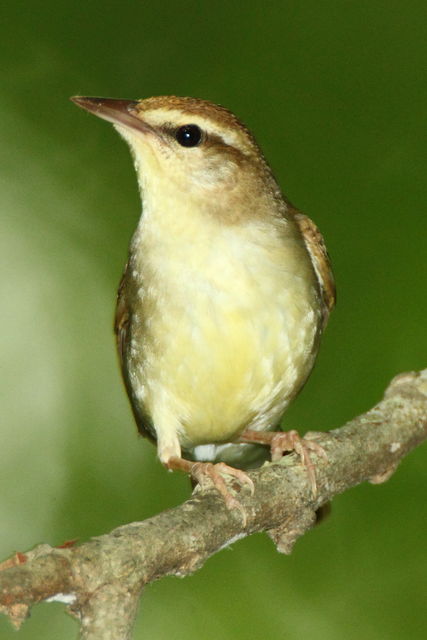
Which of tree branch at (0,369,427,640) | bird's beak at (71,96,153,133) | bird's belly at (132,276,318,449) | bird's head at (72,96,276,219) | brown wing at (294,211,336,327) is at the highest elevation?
bird's beak at (71,96,153,133)

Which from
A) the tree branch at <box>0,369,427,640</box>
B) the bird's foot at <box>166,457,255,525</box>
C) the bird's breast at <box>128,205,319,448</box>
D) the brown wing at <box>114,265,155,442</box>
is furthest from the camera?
the brown wing at <box>114,265,155,442</box>

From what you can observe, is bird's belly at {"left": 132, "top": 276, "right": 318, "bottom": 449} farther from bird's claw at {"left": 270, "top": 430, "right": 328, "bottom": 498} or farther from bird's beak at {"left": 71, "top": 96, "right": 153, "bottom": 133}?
bird's beak at {"left": 71, "top": 96, "right": 153, "bottom": 133}

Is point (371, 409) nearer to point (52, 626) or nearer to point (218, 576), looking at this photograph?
point (218, 576)

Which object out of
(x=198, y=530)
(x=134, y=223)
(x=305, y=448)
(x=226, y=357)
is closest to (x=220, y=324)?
(x=226, y=357)

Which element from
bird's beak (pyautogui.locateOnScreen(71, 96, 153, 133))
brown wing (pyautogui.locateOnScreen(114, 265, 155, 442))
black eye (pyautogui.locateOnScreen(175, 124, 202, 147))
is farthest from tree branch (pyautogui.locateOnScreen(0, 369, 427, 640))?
bird's beak (pyautogui.locateOnScreen(71, 96, 153, 133))

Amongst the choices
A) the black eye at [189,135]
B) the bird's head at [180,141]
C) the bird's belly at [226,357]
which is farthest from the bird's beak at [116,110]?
the bird's belly at [226,357]

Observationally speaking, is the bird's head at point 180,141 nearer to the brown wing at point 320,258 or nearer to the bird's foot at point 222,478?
the brown wing at point 320,258
